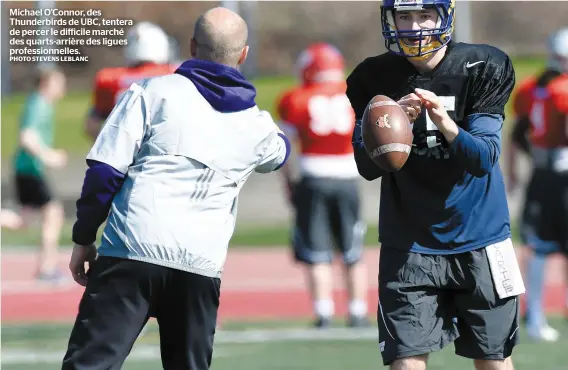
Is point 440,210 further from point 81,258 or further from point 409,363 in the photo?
point 81,258

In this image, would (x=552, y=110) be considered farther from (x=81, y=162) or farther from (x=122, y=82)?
(x=81, y=162)

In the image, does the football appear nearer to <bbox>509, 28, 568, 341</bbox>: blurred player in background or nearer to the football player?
the football player

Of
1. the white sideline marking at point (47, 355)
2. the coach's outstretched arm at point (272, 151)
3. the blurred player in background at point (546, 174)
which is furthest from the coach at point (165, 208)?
the blurred player in background at point (546, 174)

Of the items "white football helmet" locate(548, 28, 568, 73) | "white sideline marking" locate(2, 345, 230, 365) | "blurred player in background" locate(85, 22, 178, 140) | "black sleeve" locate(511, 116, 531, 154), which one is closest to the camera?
"white sideline marking" locate(2, 345, 230, 365)

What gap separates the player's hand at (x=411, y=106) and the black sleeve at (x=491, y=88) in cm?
29

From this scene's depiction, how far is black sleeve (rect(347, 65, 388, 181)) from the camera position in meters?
4.48

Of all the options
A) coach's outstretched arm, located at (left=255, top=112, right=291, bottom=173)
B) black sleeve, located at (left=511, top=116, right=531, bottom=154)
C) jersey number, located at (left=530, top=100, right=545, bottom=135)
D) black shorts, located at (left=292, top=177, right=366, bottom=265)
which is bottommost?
black shorts, located at (left=292, top=177, right=366, bottom=265)

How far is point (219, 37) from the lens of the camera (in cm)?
439

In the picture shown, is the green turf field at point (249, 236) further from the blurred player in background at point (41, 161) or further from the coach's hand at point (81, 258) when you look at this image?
the coach's hand at point (81, 258)

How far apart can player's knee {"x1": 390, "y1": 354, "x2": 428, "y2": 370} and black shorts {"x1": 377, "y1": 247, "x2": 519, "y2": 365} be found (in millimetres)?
23

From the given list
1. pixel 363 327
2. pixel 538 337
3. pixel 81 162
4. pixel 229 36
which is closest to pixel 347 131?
pixel 363 327

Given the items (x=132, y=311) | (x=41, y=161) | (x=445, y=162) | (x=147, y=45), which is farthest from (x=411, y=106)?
(x=41, y=161)

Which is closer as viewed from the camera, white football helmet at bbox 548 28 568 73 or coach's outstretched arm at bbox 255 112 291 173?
coach's outstretched arm at bbox 255 112 291 173

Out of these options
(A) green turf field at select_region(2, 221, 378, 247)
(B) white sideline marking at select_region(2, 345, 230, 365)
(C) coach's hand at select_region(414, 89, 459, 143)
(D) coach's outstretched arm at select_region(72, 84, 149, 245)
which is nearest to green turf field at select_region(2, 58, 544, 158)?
(A) green turf field at select_region(2, 221, 378, 247)
